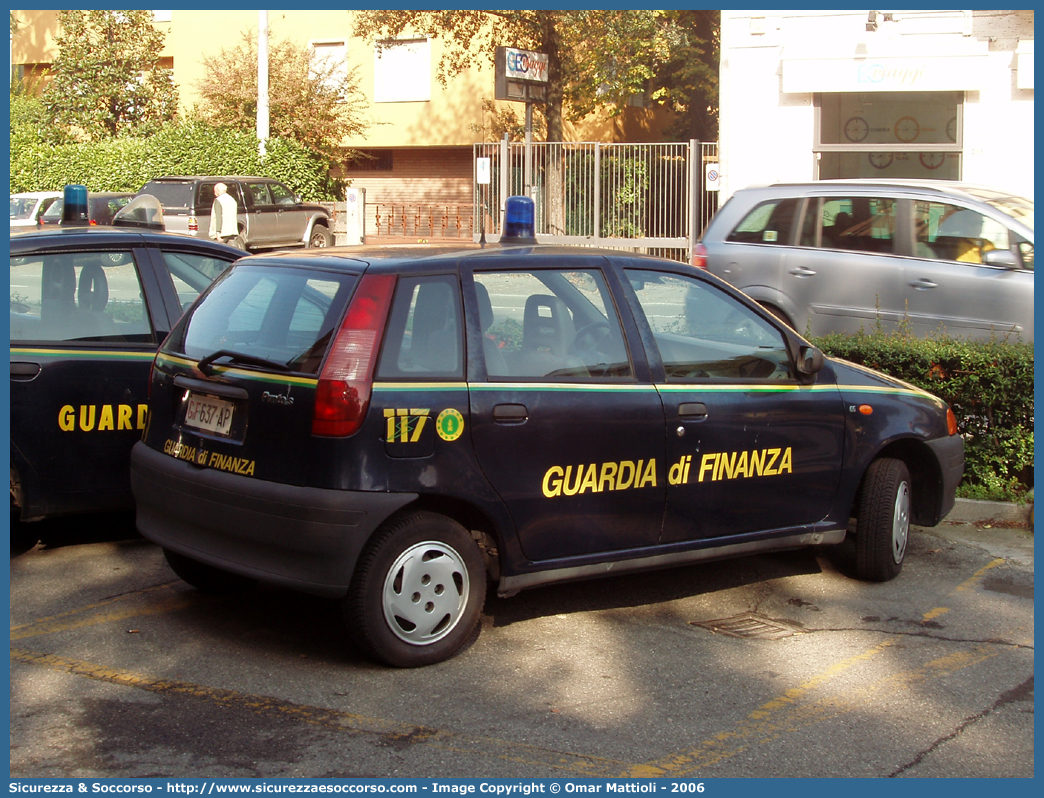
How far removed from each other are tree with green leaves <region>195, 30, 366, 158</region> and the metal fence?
12291 mm

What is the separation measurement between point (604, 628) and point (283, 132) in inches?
1291

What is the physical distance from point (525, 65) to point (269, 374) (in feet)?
76.5

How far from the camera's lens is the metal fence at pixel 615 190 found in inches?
923

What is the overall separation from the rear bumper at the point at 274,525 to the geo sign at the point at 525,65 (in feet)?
73.9

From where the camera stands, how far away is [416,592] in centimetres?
458

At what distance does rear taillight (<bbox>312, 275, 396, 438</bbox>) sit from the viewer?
4.40 meters

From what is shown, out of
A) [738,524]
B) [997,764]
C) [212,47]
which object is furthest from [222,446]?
[212,47]

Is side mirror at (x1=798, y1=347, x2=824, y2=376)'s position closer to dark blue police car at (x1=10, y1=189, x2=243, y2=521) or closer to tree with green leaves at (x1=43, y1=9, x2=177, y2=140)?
dark blue police car at (x1=10, y1=189, x2=243, y2=521)

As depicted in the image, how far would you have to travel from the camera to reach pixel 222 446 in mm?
4703

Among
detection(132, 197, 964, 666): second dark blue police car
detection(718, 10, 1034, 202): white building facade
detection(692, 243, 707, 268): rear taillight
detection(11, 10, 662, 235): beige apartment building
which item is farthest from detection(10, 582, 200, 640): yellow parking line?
detection(11, 10, 662, 235): beige apartment building

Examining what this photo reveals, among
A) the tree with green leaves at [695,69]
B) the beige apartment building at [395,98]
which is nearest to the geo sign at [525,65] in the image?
the tree with green leaves at [695,69]

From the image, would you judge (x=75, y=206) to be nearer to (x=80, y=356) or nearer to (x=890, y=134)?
(x=80, y=356)

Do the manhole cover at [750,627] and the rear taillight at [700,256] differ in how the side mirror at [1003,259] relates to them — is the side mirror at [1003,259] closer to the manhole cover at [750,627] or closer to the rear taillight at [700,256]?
the rear taillight at [700,256]

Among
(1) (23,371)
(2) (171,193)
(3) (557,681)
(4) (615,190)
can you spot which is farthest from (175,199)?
(3) (557,681)
